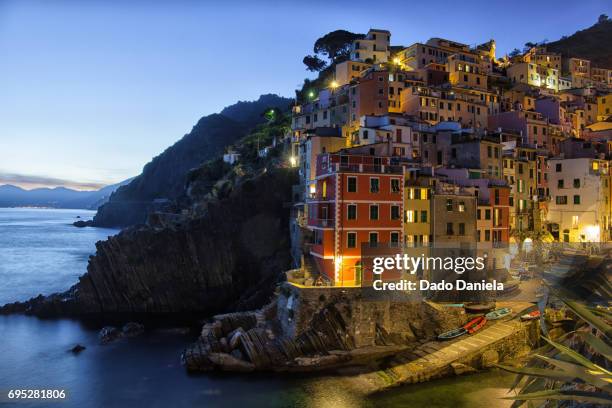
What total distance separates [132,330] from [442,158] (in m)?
38.5

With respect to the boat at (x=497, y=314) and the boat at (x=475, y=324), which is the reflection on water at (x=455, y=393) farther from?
the boat at (x=497, y=314)

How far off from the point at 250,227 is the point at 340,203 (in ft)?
80.3

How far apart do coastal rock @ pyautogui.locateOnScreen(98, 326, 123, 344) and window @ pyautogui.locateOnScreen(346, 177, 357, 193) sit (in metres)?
26.3

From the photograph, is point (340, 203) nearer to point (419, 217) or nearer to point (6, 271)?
point (419, 217)

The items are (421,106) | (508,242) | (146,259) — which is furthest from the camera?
(421,106)

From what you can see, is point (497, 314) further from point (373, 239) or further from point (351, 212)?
point (351, 212)

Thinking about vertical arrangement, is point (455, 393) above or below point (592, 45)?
below

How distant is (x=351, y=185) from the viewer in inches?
1404

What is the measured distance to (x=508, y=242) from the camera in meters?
43.5

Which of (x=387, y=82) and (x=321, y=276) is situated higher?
(x=387, y=82)

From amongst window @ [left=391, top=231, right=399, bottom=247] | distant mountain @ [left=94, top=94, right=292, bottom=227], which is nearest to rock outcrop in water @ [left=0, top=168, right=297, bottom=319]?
window @ [left=391, top=231, right=399, bottom=247]

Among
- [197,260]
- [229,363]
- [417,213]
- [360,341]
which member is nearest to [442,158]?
[417,213]

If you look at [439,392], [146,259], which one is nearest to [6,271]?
[146,259]

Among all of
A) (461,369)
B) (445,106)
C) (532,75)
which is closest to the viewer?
(461,369)
